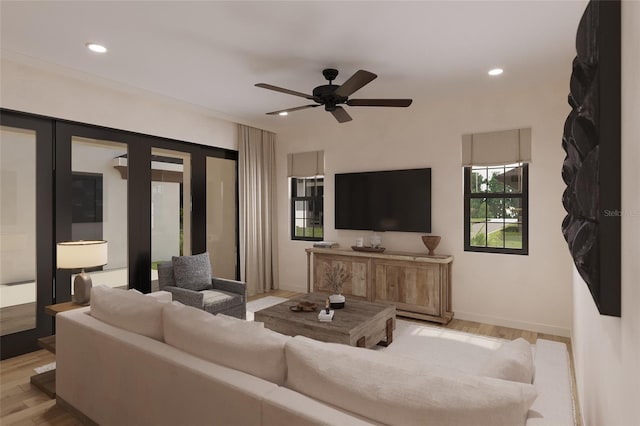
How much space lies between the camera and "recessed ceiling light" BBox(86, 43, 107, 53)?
3.05 m

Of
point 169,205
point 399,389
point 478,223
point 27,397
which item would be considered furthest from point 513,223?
point 27,397

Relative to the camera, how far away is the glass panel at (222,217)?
546cm

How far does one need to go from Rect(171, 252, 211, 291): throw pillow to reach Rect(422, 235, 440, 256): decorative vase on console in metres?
2.83

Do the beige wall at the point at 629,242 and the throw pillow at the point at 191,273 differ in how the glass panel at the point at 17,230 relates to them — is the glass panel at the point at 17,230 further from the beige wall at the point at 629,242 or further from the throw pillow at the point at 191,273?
the beige wall at the point at 629,242

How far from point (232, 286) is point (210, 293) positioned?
26 centimetres

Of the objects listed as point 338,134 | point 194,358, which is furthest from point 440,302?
point 194,358

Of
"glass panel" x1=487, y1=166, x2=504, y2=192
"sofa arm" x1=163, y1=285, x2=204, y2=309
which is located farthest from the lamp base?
"glass panel" x1=487, y1=166, x2=504, y2=192

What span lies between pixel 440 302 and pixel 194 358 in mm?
3324

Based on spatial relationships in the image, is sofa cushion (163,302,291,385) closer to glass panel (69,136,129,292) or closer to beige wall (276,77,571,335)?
glass panel (69,136,129,292)

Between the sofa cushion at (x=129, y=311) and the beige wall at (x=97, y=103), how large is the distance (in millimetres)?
2335

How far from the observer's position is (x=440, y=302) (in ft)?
14.0

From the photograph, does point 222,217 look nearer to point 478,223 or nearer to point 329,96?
point 329,96

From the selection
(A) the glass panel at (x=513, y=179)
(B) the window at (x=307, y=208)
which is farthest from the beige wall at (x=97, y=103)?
(A) the glass panel at (x=513, y=179)

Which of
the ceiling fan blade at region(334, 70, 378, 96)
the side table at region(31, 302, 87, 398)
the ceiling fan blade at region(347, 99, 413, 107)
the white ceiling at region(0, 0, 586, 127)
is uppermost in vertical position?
the white ceiling at region(0, 0, 586, 127)
